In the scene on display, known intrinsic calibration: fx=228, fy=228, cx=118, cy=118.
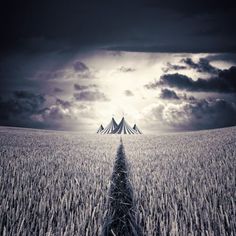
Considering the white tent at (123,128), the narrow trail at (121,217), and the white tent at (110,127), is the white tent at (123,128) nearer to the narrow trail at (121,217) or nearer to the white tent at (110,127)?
the white tent at (110,127)

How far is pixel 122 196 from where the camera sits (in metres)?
2.68

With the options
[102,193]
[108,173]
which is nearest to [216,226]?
[102,193]

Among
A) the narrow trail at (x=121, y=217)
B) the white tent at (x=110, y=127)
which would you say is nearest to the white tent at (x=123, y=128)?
the white tent at (x=110, y=127)

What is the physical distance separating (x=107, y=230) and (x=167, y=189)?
1.08 metres

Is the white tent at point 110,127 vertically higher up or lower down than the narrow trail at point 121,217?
higher up

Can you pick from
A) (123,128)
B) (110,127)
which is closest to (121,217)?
(123,128)

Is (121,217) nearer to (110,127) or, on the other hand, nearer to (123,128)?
(123,128)

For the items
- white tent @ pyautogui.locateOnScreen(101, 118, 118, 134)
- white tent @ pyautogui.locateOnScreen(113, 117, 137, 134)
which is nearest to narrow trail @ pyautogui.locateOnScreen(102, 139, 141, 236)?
white tent @ pyautogui.locateOnScreen(113, 117, 137, 134)

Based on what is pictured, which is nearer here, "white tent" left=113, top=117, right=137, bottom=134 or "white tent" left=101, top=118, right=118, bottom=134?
"white tent" left=113, top=117, right=137, bottom=134

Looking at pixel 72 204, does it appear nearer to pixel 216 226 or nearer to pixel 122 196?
pixel 122 196

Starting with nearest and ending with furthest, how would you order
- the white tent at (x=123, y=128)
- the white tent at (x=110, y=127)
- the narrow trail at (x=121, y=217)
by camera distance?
the narrow trail at (x=121, y=217)
the white tent at (x=123, y=128)
the white tent at (x=110, y=127)

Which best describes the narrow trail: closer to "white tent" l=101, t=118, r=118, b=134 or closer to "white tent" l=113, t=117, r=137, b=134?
"white tent" l=113, t=117, r=137, b=134

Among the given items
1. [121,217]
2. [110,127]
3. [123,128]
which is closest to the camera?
[121,217]

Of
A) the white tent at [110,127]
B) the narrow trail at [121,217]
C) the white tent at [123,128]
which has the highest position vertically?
the white tent at [110,127]
